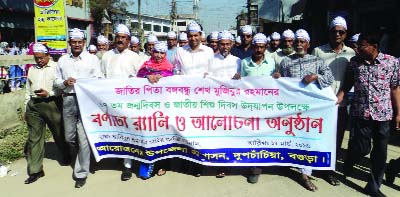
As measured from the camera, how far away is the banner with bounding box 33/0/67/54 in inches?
336

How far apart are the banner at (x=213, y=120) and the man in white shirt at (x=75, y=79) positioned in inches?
4.6

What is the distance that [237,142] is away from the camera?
179 inches

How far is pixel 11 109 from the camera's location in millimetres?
7992

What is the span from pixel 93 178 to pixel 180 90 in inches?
60.3

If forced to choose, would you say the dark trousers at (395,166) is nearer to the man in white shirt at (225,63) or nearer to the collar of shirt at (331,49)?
the collar of shirt at (331,49)

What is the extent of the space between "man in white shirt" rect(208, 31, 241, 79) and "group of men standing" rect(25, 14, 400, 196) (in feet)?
0.04

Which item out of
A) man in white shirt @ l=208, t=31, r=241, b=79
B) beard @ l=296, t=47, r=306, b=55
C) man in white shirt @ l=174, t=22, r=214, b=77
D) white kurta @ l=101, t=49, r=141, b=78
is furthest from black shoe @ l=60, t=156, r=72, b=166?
beard @ l=296, t=47, r=306, b=55

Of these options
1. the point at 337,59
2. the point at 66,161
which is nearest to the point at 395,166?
the point at 337,59

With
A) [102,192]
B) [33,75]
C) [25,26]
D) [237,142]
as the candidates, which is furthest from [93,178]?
[25,26]

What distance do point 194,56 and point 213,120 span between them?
0.95 meters

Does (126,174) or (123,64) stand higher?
(123,64)

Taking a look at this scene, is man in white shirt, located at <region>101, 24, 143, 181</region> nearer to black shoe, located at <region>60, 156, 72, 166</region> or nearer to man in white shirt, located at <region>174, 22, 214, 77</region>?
man in white shirt, located at <region>174, 22, 214, 77</region>

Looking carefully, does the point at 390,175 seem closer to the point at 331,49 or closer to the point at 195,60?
the point at 331,49

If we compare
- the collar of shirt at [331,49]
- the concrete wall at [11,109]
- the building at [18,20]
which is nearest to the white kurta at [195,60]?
the collar of shirt at [331,49]
